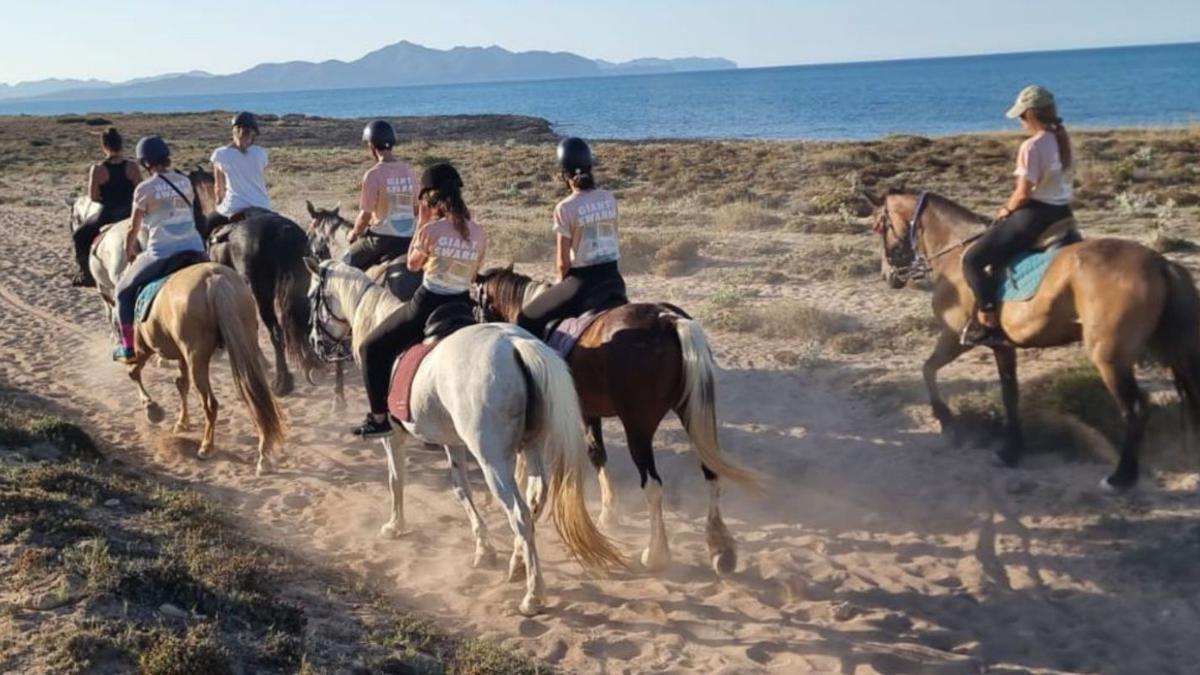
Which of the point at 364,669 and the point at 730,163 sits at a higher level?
the point at 730,163

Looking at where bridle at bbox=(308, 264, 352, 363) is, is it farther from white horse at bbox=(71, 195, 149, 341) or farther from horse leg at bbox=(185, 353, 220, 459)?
white horse at bbox=(71, 195, 149, 341)

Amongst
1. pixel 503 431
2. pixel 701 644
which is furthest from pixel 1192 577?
A: pixel 503 431

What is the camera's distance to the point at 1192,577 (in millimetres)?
6348

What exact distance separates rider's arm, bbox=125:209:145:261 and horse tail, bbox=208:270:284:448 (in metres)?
1.21

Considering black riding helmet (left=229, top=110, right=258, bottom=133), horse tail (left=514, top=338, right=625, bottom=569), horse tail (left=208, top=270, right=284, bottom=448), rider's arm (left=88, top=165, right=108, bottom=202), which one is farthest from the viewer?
rider's arm (left=88, top=165, right=108, bottom=202)

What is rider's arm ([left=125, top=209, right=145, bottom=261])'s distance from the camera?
30.9 feet

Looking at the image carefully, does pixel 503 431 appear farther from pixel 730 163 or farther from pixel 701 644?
pixel 730 163

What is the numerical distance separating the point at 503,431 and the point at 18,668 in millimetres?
2782

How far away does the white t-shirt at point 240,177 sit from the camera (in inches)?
429

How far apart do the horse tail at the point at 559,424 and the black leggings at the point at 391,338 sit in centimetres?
103

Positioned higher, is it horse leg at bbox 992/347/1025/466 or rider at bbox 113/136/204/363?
rider at bbox 113/136/204/363

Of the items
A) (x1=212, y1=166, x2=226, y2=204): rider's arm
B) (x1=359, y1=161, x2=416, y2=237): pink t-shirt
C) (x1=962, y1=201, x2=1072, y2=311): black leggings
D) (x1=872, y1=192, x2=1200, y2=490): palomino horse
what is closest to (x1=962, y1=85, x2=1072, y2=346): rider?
(x1=962, y1=201, x2=1072, y2=311): black leggings

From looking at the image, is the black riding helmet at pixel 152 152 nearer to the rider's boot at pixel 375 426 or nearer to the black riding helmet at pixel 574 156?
the rider's boot at pixel 375 426

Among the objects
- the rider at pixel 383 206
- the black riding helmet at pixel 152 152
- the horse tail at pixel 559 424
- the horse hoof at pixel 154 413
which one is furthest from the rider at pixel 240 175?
the horse tail at pixel 559 424
